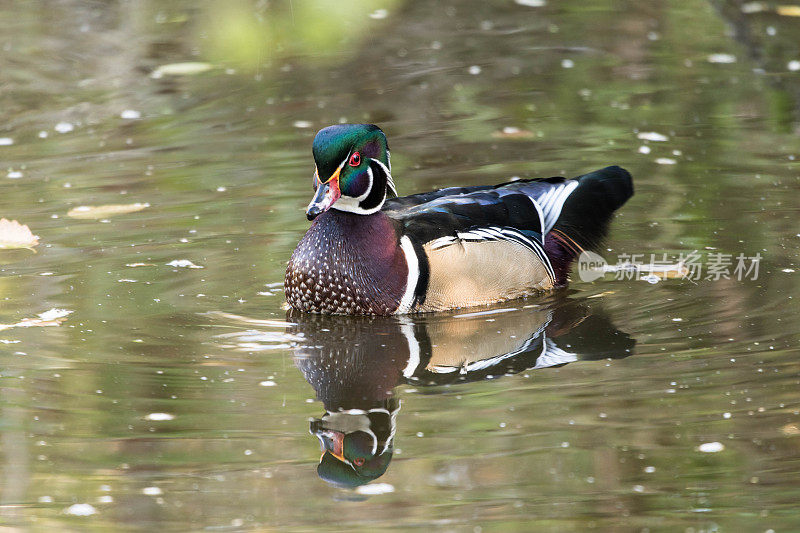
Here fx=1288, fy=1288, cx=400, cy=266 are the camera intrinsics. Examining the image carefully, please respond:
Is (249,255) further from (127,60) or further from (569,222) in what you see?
(127,60)

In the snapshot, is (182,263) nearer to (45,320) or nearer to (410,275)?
(45,320)

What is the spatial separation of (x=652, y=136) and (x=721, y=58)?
100 inches

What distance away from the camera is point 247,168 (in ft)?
31.6

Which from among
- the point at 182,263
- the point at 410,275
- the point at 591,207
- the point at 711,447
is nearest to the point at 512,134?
the point at 591,207

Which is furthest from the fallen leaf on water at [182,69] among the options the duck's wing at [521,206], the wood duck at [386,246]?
the wood duck at [386,246]

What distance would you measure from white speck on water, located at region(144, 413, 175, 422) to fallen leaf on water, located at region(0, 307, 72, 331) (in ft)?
4.61

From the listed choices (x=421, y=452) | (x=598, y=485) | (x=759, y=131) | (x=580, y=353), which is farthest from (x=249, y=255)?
(x=759, y=131)

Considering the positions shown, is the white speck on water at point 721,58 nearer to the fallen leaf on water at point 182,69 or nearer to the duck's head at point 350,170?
the fallen leaf on water at point 182,69

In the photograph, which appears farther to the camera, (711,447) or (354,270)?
(354,270)

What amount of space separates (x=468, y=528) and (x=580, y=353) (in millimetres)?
1988

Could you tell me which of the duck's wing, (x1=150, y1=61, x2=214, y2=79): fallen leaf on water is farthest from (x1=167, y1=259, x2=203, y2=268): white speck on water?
(x1=150, y1=61, x2=214, y2=79): fallen leaf on water

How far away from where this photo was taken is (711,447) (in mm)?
5250

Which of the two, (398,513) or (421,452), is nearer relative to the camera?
(398,513)

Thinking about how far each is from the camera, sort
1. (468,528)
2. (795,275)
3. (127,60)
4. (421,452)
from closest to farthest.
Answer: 1. (468,528)
2. (421,452)
3. (795,275)
4. (127,60)
